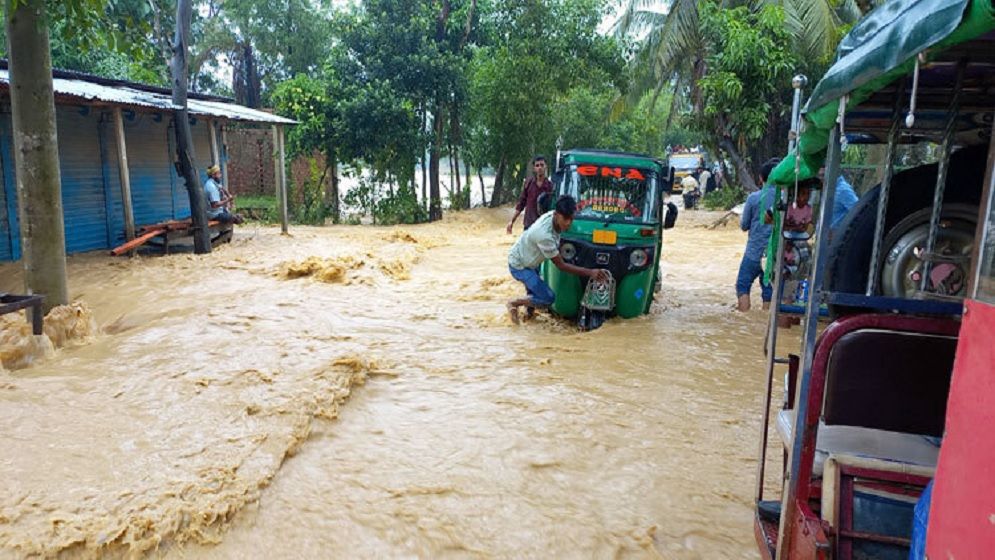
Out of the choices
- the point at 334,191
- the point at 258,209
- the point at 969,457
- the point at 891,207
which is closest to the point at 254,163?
the point at 258,209

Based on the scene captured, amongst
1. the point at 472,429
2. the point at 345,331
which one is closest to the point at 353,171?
the point at 345,331

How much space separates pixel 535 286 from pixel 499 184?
45.4 ft

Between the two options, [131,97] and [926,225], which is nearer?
[926,225]

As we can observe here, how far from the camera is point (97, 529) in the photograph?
306 cm

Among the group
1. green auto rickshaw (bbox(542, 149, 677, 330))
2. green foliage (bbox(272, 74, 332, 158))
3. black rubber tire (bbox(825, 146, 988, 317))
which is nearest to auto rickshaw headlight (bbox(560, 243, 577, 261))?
green auto rickshaw (bbox(542, 149, 677, 330))

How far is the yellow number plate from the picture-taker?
22.2ft

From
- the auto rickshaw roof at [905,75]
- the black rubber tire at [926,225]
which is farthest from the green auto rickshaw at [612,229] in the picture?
the black rubber tire at [926,225]

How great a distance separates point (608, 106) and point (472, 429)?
67.2ft

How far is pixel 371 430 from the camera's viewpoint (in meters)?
4.51

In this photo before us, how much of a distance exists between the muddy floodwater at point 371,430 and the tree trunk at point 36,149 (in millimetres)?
491

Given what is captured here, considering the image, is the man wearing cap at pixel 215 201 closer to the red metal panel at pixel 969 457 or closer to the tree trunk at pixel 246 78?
the red metal panel at pixel 969 457

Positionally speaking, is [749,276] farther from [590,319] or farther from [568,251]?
[568,251]

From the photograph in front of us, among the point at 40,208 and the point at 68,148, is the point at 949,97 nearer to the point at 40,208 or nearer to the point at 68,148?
the point at 40,208

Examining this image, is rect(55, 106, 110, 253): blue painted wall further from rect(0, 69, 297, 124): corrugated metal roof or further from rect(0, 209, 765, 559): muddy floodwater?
rect(0, 209, 765, 559): muddy floodwater
